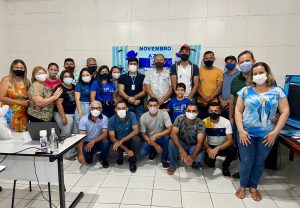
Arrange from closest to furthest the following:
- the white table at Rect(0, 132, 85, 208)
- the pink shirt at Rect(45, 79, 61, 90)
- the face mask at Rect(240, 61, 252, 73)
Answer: the white table at Rect(0, 132, 85, 208) < the face mask at Rect(240, 61, 252, 73) < the pink shirt at Rect(45, 79, 61, 90)

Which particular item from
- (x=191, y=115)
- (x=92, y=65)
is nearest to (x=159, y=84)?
(x=191, y=115)

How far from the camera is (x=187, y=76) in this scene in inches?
146

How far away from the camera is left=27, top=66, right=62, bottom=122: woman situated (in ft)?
9.83

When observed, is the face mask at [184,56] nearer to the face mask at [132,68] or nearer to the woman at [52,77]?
the face mask at [132,68]

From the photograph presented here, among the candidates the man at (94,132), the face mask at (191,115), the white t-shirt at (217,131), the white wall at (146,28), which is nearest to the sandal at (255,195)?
the white t-shirt at (217,131)

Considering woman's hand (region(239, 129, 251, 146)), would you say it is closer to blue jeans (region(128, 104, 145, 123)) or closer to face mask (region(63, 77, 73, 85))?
blue jeans (region(128, 104, 145, 123))

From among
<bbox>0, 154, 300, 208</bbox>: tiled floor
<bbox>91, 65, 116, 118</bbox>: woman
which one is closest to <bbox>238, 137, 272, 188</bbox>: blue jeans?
<bbox>0, 154, 300, 208</bbox>: tiled floor

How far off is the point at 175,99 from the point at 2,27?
3.94 meters

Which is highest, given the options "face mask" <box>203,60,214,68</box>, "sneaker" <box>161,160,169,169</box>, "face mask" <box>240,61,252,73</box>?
"face mask" <box>203,60,214,68</box>

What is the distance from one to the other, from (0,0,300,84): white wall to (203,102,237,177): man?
141 cm

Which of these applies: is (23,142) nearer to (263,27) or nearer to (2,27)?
(2,27)

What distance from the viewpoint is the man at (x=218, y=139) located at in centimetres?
310

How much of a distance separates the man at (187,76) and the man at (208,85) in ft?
0.54

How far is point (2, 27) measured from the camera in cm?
454
